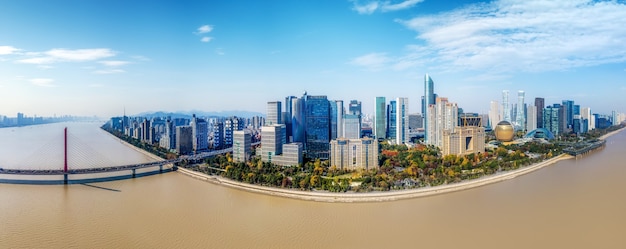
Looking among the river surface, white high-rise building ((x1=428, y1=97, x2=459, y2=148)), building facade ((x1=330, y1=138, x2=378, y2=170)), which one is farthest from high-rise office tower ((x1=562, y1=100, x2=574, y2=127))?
building facade ((x1=330, y1=138, x2=378, y2=170))

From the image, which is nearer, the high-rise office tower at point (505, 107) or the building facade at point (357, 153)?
the building facade at point (357, 153)

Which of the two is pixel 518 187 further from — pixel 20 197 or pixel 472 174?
pixel 20 197

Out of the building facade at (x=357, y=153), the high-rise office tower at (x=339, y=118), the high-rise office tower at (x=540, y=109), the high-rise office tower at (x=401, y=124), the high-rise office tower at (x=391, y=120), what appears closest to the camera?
the building facade at (x=357, y=153)

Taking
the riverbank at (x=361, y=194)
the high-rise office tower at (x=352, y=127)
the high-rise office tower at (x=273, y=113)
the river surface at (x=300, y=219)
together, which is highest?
the high-rise office tower at (x=273, y=113)

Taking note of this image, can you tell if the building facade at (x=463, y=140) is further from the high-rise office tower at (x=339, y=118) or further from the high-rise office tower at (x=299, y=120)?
the high-rise office tower at (x=299, y=120)

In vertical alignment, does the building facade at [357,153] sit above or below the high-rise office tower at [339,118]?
below

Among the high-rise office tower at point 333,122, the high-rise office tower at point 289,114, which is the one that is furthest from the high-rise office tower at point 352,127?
the high-rise office tower at point 289,114

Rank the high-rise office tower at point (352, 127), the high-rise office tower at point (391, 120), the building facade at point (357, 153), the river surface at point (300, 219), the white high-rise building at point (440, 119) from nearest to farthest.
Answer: the river surface at point (300, 219) → the building facade at point (357, 153) → the high-rise office tower at point (352, 127) → the white high-rise building at point (440, 119) → the high-rise office tower at point (391, 120)

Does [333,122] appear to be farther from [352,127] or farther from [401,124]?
[401,124]
